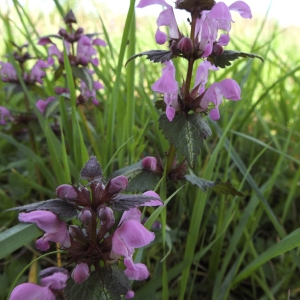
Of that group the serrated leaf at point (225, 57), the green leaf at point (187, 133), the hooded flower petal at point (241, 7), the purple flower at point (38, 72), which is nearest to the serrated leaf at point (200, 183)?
the green leaf at point (187, 133)

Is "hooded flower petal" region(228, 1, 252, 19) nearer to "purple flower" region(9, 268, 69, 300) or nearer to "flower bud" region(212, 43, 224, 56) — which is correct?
"flower bud" region(212, 43, 224, 56)

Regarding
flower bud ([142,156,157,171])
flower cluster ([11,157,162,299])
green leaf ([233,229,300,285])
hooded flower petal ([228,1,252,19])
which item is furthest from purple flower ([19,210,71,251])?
hooded flower petal ([228,1,252,19])

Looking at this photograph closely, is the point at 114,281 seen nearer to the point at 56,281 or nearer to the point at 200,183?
the point at 56,281

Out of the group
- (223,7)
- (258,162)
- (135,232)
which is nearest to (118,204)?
(135,232)

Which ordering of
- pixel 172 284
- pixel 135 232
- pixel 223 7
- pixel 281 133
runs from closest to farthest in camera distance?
pixel 135 232 → pixel 223 7 → pixel 172 284 → pixel 281 133

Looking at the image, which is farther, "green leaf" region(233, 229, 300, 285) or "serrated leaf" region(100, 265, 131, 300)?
"green leaf" region(233, 229, 300, 285)

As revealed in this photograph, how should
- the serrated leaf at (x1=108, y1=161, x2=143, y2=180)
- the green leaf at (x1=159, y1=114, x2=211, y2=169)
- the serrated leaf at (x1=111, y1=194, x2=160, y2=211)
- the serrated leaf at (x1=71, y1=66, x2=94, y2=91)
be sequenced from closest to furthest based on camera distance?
the serrated leaf at (x1=111, y1=194, x2=160, y2=211) → the green leaf at (x1=159, y1=114, x2=211, y2=169) → the serrated leaf at (x1=108, y1=161, x2=143, y2=180) → the serrated leaf at (x1=71, y1=66, x2=94, y2=91)

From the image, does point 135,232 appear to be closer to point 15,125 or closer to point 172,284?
point 172,284

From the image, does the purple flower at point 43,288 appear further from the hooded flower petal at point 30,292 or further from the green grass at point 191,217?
the green grass at point 191,217
